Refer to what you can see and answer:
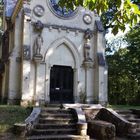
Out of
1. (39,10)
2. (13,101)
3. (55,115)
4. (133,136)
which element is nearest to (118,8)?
(133,136)

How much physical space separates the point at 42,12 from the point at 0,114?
975 centimetres

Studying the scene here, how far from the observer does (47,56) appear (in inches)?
854

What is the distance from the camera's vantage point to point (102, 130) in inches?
510

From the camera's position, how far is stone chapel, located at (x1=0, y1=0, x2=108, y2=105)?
21.0 meters

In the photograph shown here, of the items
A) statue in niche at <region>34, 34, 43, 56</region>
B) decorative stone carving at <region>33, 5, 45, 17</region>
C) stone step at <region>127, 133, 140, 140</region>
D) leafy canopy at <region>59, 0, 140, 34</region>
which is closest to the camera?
leafy canopy at <region>59, 0, 140, 34</region>

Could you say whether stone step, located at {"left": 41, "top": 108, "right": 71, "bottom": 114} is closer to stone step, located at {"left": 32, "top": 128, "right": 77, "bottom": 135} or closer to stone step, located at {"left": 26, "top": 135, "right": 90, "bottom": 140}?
stone step, located at {"left": 32, "top": 128, "right": 77, "bottom": 135}

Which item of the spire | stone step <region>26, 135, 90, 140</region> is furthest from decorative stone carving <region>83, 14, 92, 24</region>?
stone step <region>26, 135, 90, 140</region>

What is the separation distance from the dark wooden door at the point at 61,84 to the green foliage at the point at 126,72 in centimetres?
999

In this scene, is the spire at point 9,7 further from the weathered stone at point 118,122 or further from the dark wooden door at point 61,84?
the weathered stone at point 118,122

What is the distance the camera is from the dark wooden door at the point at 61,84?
21750 mm

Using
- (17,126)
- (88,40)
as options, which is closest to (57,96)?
(88,40)

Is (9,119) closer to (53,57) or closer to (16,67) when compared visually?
(16,67)

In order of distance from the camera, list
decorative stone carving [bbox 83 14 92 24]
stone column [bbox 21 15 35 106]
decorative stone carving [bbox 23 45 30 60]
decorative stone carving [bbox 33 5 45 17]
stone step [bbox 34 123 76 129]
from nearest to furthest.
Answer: stone step [bbox 34 123 76 129] → stone column [bbox 21 15 35 106] → decorative stone carving [bbox 23 45 30 60] → decorative stone carving [bbox 33 5 45 17] → decorative stone carving [bbox 83 14 92 24]

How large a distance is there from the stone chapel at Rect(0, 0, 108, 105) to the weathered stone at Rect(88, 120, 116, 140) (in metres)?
7.41
